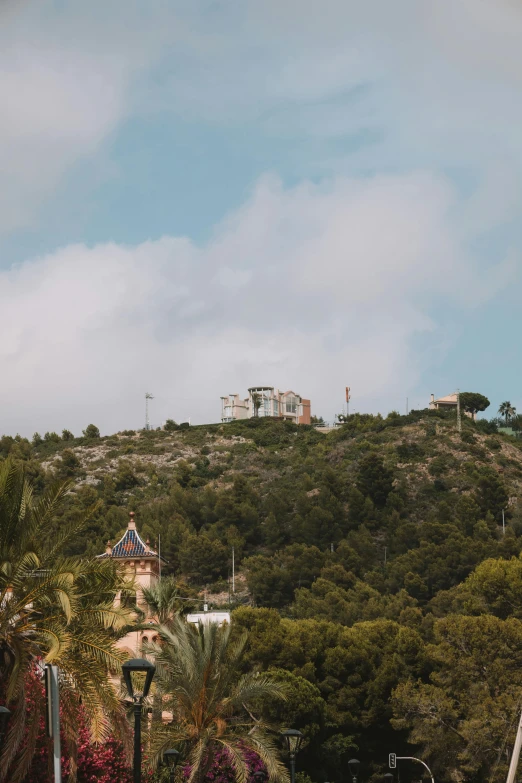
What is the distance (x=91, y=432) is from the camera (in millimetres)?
138000

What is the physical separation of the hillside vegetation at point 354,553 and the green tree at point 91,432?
1.83 meters

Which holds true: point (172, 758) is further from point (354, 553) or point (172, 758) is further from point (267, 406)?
point (267, 406)

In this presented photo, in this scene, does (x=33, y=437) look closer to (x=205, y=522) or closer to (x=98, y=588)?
(x=205, y=522)

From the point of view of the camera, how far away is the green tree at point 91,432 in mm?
137625

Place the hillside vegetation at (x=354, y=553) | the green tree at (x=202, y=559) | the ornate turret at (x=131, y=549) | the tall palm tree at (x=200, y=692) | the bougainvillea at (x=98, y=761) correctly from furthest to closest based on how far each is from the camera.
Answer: the green tree at (x=202, y=559) → the hillside vegetation at (x=354, y=553) → the ornate turret at (x=131, y=549) → the tall palm tree at (x=200, y=692) → the bougainvillea at (x=98, y=761)

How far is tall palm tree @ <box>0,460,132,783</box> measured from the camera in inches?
840

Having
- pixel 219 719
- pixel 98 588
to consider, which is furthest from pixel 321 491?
pixel 98 588

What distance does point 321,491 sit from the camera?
98.6 m

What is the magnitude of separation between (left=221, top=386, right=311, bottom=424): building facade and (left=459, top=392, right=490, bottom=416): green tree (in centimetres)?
2208

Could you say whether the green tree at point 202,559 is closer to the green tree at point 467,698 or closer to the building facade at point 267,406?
the green tree at point 467,698

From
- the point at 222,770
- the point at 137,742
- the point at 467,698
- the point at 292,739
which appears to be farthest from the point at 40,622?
the point at 467,698

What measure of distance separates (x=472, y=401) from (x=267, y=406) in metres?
27.8

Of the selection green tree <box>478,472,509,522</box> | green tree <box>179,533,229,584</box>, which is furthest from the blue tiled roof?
green tree <box>478,472,509,522</box>

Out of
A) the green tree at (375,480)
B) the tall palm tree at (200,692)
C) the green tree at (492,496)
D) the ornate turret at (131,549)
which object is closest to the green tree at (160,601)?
the tall palm tree at (200,692)
